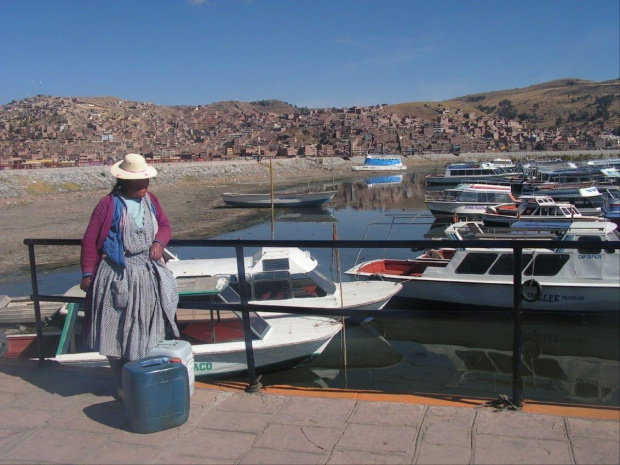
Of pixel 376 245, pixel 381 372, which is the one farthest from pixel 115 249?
pixel 381 372

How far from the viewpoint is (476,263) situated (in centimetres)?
1296

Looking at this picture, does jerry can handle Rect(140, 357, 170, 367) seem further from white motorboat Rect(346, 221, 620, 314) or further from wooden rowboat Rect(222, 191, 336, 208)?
wooden rowboat Rect(222, 191, 336, 208)

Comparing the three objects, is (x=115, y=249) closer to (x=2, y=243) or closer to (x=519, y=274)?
(x=519, y=274)

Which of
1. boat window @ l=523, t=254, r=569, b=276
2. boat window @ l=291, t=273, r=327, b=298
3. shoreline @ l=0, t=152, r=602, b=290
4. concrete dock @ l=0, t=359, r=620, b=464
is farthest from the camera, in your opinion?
shoreline @ l=0, t=152, r=602, b=290

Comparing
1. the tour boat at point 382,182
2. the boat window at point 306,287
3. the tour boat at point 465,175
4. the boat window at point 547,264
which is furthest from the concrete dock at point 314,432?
the tour boat at point 382,182

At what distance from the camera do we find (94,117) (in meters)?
179

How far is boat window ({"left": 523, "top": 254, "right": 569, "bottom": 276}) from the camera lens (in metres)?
12.0

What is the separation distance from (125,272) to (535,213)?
2428 cm

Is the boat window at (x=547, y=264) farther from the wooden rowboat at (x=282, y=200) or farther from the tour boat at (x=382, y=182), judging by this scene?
the tour boat at (x=382, y=182)

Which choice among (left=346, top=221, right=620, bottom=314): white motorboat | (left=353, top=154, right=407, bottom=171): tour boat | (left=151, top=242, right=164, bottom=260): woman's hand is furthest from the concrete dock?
(left=353, top=154, right=407, bottom=171): tour boat

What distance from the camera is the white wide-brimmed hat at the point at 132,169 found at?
3.85 metres

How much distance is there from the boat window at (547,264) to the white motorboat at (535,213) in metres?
11.0

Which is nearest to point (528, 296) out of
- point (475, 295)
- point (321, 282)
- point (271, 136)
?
point (321, 282)

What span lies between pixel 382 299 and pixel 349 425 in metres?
7.37
